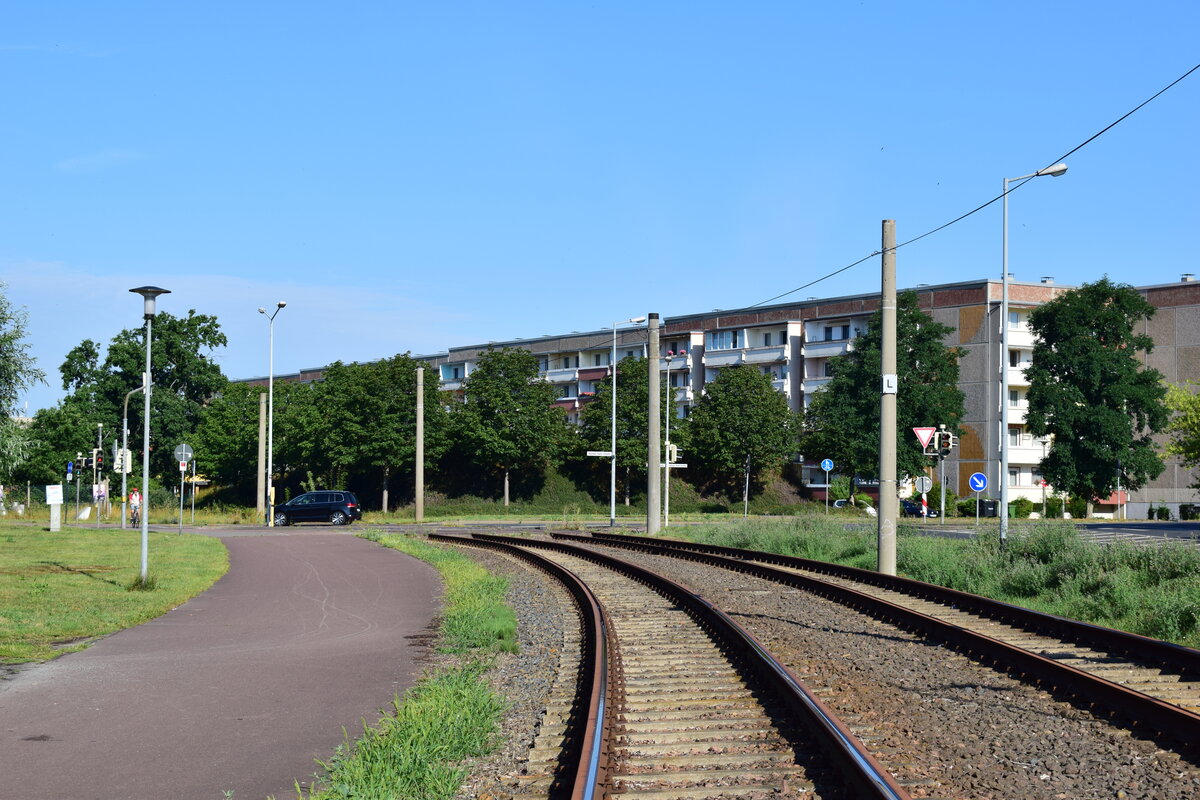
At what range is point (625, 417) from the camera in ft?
236

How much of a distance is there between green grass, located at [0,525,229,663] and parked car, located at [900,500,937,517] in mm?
48216

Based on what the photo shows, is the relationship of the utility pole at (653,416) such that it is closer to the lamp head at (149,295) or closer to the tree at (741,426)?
the lamp head at (149,295)

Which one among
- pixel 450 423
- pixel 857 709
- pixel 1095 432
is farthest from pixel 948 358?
pixel 857 709

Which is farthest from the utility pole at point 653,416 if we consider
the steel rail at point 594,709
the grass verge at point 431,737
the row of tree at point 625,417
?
the row of tree at point 625,417

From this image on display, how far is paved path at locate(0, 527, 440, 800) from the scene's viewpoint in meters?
7.30

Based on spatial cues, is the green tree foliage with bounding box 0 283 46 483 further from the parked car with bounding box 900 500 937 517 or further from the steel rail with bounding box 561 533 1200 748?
the parked car with bounding box 900 500 937 517

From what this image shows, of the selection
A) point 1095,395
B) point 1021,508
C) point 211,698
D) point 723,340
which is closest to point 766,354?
point 723,340

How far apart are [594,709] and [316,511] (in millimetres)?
46598

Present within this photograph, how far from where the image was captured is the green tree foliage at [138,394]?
8081 centimetres

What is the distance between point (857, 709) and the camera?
840cm

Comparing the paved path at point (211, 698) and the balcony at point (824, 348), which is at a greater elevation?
the balcony at point (824, 348)

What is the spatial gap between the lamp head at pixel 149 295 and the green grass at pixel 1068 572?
1419cm

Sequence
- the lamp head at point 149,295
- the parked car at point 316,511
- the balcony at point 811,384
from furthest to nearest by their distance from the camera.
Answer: the balcony at point 811,384 < the parked car at point 316,511 < the lamp head at point 149,295

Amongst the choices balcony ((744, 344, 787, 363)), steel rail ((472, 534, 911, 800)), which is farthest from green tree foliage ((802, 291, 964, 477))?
steel rail ((472, 534, 911, 800))
